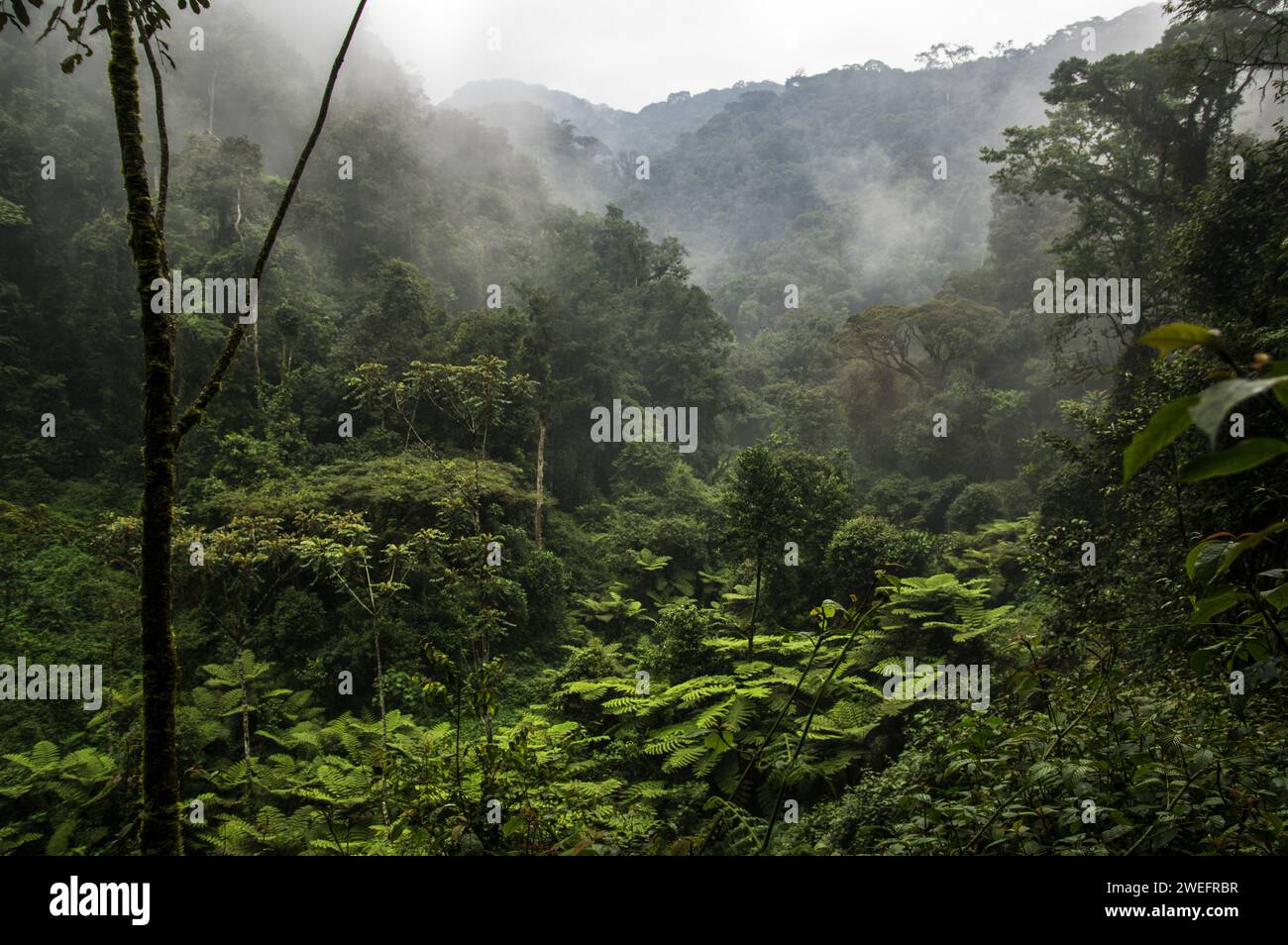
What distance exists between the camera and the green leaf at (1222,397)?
1.51ft

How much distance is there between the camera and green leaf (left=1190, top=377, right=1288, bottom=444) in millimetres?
459

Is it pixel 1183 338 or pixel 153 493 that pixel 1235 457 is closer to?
pixel 1183 338

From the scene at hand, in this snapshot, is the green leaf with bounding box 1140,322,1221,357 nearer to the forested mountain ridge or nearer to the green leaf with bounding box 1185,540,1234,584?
the forested mountain ridge

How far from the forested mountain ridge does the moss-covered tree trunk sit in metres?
0.02

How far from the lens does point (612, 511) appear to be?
17188 millimetres

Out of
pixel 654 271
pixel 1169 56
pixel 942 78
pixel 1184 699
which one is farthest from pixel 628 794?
pixel 942 78

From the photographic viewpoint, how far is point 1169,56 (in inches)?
376

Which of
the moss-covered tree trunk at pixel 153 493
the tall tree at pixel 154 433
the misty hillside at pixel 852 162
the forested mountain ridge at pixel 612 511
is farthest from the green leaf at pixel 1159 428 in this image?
the misty hillside at pixel 852 162

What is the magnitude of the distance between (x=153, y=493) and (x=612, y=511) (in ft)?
49.4

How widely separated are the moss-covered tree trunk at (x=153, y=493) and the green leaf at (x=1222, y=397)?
98.2 inches

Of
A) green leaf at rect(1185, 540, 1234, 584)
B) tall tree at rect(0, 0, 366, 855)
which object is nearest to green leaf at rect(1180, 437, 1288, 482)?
green leaf at rect(1185, 540, 1234, 584)

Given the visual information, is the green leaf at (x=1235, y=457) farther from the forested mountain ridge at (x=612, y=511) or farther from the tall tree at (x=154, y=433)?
the tall tree at (x=154, y=433)

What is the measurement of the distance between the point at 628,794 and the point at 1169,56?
12210 millimetres
